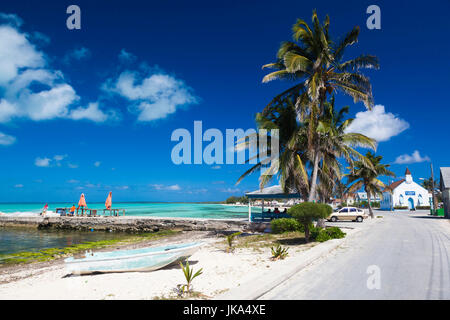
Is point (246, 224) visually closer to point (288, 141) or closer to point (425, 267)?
point (288, 141)

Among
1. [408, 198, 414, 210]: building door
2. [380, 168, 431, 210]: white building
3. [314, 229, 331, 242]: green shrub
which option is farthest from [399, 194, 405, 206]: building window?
[314, 229, 331, 242]: green shrub

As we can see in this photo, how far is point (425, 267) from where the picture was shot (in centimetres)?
769

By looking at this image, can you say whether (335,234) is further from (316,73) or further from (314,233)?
(316,73)

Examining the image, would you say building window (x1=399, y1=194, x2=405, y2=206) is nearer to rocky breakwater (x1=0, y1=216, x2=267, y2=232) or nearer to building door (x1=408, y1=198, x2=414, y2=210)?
building door (x1=408, y1=198, x2=414, y2=210)

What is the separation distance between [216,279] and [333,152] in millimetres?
13875

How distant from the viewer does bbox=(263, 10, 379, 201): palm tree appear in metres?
16.2

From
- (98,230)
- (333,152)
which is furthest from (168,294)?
(98,230)

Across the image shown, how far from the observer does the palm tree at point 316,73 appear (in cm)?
1619

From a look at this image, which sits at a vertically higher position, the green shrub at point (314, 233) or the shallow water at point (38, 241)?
the green shrub at point (314, 233)

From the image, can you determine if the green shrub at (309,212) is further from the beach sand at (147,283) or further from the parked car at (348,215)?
the parked car at (348,215)

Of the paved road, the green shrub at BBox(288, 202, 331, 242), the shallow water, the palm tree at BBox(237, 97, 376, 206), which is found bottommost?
the shallow water

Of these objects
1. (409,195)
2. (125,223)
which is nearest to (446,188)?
(409,195)

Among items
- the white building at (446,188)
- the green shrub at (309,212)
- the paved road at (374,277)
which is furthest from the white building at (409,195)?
the paved road at (374,277)

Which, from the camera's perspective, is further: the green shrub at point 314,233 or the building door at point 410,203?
the building door at point 410,203
